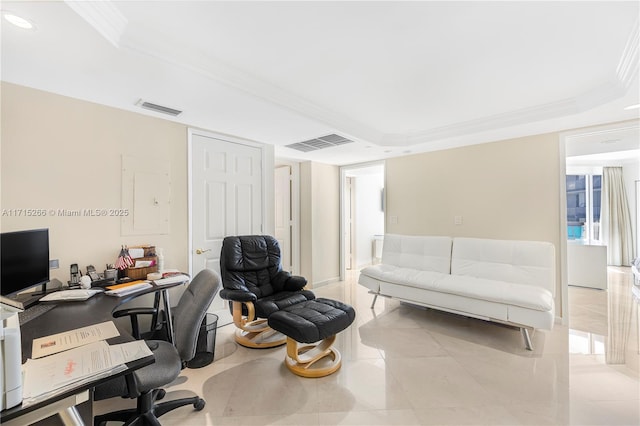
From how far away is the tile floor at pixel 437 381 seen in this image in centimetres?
182

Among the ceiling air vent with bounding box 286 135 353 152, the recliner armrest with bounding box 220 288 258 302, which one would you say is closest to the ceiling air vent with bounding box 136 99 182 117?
the ceiling air vent with bounding box 286 135 353 152

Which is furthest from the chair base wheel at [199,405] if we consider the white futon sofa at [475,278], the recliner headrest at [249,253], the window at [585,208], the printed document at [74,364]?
the window at [585,208]

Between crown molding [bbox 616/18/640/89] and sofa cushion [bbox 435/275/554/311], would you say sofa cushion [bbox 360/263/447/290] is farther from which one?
crown molding [bbox 616/18/640/89]

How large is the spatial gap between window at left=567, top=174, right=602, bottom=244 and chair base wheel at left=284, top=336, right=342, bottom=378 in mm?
6962

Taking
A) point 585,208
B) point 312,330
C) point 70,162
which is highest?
point 70,162

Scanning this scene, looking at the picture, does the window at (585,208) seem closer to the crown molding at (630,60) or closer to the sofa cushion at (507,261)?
the sofa cushion at (507,261)

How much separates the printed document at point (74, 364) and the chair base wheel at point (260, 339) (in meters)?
1.73

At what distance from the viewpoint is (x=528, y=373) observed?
7.48 ft

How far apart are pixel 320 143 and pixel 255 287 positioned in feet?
6.71

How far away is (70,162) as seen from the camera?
230 centimetres

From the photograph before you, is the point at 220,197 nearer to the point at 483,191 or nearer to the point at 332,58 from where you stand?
the point at 332,58

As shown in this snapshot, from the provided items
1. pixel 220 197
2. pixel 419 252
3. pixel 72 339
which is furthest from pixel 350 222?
pixel 72 339

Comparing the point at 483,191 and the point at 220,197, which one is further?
the point at 483,191

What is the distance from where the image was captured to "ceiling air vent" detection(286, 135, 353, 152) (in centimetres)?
356
